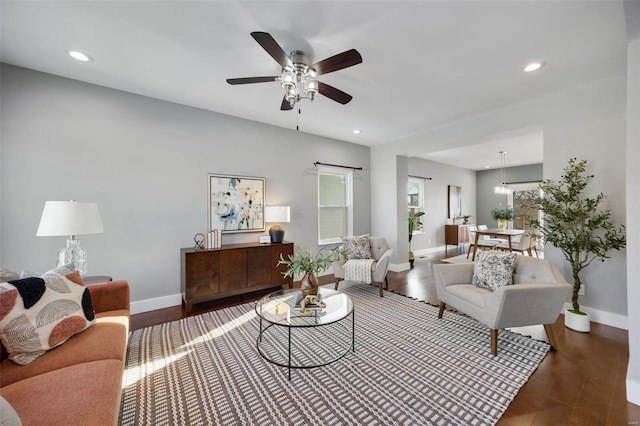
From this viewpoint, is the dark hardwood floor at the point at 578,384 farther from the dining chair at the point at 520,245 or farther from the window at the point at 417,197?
the window at the point at 417,197

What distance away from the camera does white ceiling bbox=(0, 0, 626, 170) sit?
177cm

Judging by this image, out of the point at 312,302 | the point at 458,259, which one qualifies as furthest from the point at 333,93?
the point at 458,259

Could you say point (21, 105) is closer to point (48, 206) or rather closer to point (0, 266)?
point (48, 206)

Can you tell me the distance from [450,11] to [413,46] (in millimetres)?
405

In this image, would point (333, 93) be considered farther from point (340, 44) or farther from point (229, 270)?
point (229, 270)

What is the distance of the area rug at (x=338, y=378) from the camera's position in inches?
62.4

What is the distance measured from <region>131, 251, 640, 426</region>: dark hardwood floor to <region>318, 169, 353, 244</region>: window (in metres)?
3.03

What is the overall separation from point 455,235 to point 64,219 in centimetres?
831

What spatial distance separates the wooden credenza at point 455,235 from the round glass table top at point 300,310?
6.31 m

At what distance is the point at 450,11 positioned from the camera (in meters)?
1.78

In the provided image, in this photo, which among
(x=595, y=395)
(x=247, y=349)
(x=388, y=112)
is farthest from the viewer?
(x=388, y=112)

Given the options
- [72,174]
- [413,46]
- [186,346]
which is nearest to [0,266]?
[72,174]

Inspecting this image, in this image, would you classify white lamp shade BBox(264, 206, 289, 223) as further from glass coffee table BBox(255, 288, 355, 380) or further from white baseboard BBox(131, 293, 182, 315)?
white baseboard BBox(131, 293, 182, 315)

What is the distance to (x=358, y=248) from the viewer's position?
4086mm
